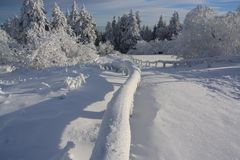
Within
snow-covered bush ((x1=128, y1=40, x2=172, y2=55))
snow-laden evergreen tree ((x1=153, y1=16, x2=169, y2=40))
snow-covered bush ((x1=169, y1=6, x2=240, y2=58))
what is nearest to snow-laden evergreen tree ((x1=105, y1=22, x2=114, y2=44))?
snow-covered bush ((x1=128, y1=40, x2=172, y2=55))

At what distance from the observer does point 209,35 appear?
124 ft

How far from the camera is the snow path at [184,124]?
6117 millimetres

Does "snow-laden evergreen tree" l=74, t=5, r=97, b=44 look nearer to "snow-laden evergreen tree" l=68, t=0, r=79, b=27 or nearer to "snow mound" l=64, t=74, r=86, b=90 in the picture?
"snow-laden evergreen tree" l=68, t=0, r=79, b=27

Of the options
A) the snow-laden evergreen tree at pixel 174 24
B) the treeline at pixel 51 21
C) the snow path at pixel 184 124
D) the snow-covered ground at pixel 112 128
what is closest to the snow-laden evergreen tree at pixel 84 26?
the treeline at pixel 51 21

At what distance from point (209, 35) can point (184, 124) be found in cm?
3122

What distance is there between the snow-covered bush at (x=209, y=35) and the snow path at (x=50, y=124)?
28.8 metres

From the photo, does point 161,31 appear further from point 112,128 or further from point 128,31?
point 112,128

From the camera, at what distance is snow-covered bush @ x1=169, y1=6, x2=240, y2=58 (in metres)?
37.1

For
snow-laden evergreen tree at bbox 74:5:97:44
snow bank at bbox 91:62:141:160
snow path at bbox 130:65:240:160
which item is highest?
snow-laden evergreen tree at bbox 74:5:97:44

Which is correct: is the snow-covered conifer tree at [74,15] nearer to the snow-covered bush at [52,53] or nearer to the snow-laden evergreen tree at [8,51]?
the snow-laden evergreen tree at [8,51]

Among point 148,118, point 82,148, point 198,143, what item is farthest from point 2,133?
point 198,143

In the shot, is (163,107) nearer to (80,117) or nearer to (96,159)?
(80,117)

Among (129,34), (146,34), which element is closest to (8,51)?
(129,34)

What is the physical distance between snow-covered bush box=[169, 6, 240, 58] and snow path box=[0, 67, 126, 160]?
28762 mm
